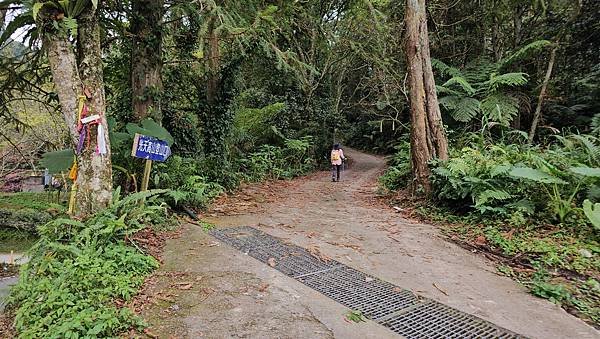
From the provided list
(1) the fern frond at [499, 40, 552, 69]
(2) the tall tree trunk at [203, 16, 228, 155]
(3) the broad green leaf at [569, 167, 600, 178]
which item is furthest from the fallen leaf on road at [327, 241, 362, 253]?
(1) the fern frond at [499, 40, 552, 69]

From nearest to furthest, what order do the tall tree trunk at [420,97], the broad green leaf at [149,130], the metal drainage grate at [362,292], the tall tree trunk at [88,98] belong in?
the metal drainage grate at [362,292]
the tall tree trunk at [88,98]
the broad green leaf at [149,130]
the tall tree trunk at [420,97]

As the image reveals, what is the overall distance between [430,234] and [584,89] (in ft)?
27.3

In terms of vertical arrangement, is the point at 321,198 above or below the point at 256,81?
below

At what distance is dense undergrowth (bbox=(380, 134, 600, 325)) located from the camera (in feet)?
12.3

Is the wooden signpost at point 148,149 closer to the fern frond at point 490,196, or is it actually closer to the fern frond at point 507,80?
the fern frond at point 490,196

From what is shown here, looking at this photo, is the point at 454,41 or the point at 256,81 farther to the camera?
the point at 256,81

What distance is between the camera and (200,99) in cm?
802

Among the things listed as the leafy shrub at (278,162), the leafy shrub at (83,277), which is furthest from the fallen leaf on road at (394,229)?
the leafy shrub at (278,162)

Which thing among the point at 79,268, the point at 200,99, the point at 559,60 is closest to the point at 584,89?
the point at 559,60

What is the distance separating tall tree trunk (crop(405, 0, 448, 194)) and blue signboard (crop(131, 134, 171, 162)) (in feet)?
14.5

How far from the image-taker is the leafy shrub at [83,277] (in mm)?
2559

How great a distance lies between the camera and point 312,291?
131 inches

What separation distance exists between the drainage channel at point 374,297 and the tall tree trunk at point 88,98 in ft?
5.15

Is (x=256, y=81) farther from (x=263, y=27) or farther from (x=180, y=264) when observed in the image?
(x=180, y=264)
